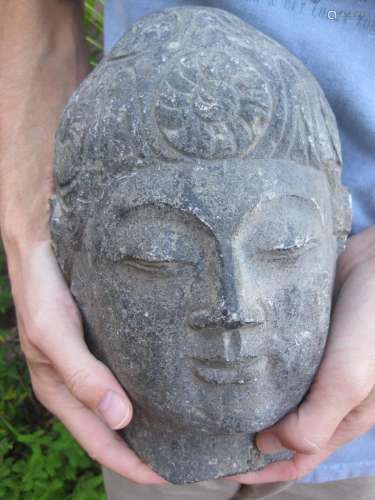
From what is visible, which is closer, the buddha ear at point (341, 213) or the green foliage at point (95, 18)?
the buddha ear at point (341, 213)

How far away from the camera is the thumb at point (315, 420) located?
43.9 inches

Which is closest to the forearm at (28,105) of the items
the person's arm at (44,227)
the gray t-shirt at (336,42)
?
the person's arm at (44,227)

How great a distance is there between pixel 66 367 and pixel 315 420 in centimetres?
48

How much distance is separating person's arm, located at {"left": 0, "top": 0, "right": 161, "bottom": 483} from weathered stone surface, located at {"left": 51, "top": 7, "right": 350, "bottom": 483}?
0.08m

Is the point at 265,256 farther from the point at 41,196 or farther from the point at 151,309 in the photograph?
the point at 41,196

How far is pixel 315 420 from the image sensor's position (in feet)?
3.68

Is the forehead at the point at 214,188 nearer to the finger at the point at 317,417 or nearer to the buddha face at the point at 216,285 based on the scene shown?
the buddha face at the point at 216,285

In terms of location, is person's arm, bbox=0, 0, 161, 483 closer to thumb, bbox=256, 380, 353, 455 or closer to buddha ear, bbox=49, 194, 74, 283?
buddha ear, bbox=49, 194, 74, 283

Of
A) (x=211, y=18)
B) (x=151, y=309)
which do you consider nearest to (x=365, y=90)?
(x=211, y=18)

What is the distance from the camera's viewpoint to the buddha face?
Result: 1006 millimetres

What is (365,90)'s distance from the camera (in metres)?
1.23

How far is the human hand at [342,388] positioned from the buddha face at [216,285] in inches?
1.7

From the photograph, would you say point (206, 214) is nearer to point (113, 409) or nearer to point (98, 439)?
point (113, 409)

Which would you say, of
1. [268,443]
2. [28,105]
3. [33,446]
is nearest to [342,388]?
[268,443]
